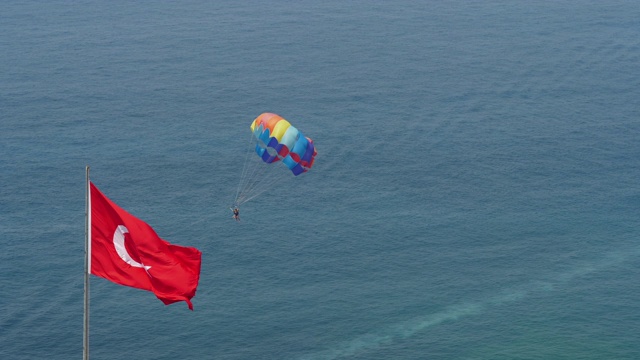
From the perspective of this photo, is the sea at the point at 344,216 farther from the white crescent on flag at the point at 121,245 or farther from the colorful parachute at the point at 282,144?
the white crescent on flag at the point at 121,245

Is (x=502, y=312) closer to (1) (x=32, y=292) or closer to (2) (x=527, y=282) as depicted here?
(2) (x=527, y=282)

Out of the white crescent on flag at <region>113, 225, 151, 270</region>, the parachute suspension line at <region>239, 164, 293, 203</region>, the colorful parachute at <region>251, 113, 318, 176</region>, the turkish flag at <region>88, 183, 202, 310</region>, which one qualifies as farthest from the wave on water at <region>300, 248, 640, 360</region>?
the white crescent on flag at <region>113, 225, 151, 270</region>

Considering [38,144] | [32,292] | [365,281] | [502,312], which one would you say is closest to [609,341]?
[502,312]

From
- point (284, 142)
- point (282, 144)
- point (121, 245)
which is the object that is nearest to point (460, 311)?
point (282, 144)

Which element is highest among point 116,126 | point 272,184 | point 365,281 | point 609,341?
point 116,126

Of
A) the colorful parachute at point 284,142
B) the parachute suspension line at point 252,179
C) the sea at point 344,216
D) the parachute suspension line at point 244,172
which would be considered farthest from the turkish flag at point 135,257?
the parachute suspension line at point 244,172

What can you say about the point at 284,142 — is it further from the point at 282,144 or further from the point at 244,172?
the point at 244,172

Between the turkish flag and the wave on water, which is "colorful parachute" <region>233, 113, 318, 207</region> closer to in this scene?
the wave on water
